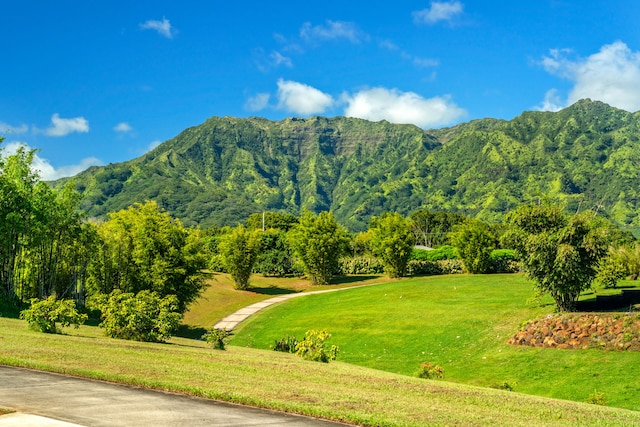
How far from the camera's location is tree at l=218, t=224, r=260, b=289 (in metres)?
64.7

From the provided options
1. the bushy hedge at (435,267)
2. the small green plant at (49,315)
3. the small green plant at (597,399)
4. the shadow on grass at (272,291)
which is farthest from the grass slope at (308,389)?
the bushy hedge at (435,267)

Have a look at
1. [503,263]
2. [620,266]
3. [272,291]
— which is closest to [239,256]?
[272,291]

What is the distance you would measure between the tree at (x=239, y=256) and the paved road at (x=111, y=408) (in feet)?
173

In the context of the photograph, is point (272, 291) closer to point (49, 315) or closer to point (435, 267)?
point (435, 267)

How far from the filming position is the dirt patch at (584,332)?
25.0m

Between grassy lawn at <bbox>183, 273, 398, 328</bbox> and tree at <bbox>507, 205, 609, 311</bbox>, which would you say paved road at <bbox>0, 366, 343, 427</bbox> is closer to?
tree at <bbox>507, 205, 609, 311</bbox>

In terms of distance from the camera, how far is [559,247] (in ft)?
94.8

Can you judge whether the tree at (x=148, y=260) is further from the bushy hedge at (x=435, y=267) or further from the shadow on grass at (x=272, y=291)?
the bushy hedge at (x=435, y=267)

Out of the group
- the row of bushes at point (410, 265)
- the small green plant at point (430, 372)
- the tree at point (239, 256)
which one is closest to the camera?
the small green plant at point (430, 372)

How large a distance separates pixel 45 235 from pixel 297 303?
23.8 metres

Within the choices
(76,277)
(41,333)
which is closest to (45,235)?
(76,277)

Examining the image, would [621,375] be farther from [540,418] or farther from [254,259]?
[254,259]

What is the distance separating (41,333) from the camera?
2188 centimetres

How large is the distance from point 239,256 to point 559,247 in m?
42.0
